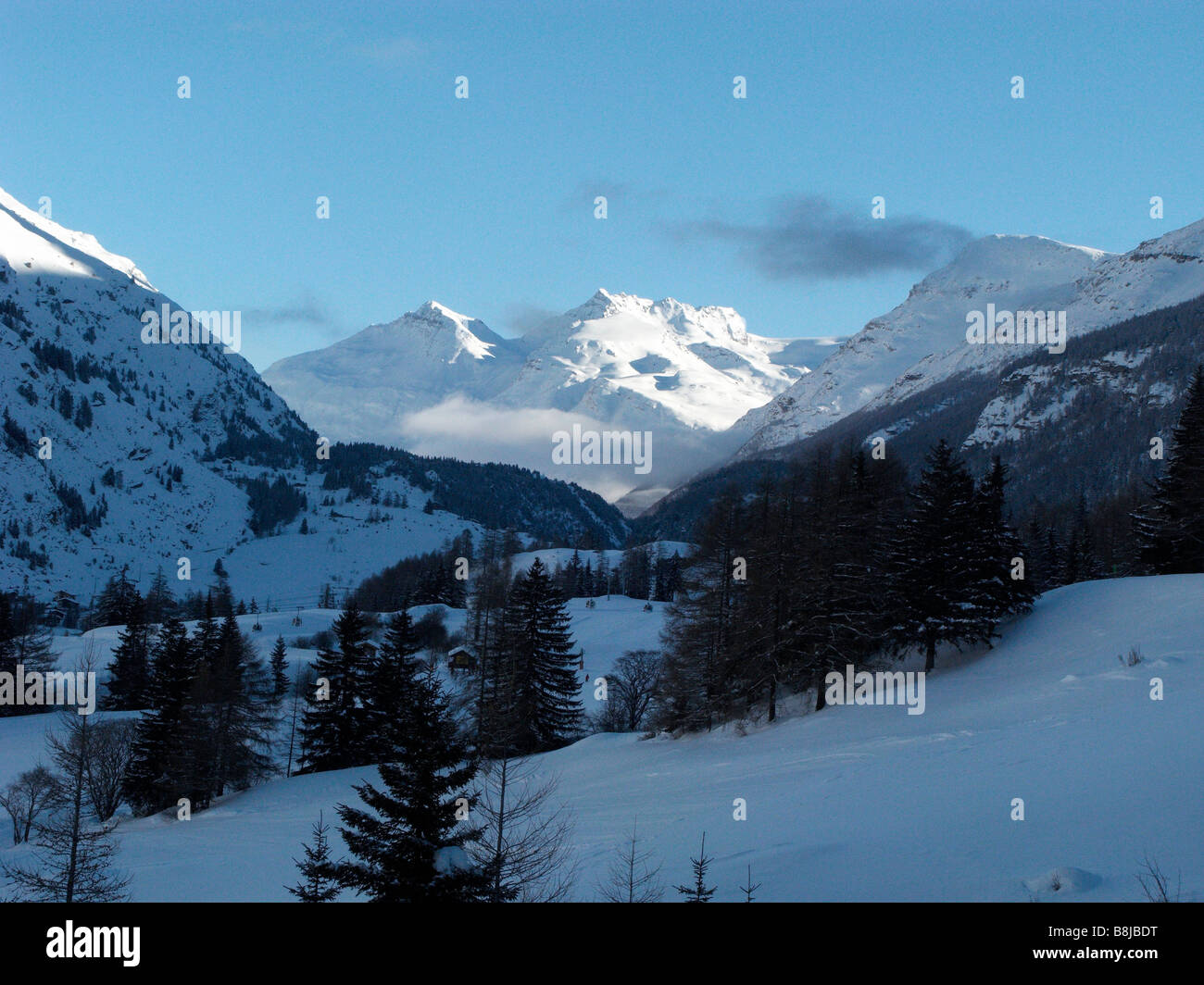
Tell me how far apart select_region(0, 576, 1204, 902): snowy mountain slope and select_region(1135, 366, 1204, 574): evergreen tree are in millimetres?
6936

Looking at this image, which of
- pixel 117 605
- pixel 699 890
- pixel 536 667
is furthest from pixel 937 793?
pixel 117 605

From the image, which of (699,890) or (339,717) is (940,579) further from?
(339,717)

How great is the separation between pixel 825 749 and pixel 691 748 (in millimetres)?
8740

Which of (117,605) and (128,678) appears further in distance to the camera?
(117,605)

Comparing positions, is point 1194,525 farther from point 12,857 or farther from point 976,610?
point 12,857

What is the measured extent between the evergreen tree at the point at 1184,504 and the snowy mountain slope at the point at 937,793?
22.8 feet

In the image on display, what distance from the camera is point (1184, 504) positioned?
1699 inches

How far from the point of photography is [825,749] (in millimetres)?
26312

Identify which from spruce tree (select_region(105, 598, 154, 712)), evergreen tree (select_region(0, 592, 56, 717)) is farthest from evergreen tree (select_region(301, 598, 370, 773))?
evergreen tree (select_region(0, 592, 56, 717))

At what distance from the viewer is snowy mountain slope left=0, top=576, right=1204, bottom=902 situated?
1334 centimetres

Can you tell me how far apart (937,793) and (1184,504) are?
33.9m

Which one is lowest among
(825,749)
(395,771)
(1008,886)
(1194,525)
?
(825,749)
